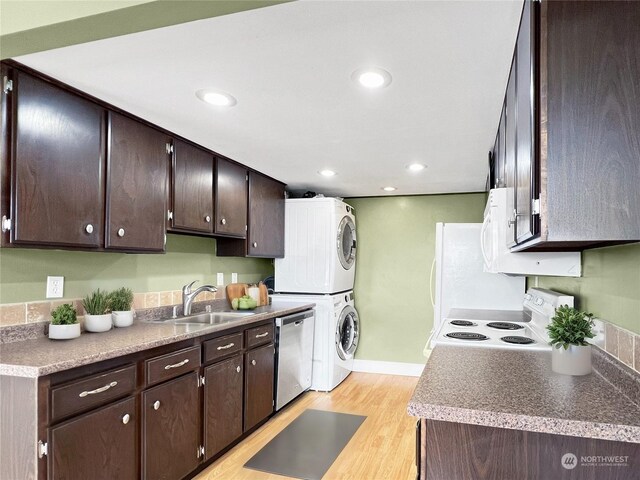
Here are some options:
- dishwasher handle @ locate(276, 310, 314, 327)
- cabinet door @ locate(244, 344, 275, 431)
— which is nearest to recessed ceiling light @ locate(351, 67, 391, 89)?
cabinet door @ locate(244, 344, 275, 431)

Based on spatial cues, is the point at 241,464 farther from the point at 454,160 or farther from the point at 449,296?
the point at 454,160

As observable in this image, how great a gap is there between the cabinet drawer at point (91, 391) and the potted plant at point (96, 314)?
0.45m

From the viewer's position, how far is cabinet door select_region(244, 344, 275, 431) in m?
3.04

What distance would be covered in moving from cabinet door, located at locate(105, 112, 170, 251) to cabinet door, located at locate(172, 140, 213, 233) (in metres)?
0.11

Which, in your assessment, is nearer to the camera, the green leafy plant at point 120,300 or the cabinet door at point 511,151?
the cabinet door at point 511,151

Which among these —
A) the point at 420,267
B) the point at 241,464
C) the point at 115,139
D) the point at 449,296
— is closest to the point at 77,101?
the point at 115,139

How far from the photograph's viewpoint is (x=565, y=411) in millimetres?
1146

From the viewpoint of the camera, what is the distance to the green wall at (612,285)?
1272 mm

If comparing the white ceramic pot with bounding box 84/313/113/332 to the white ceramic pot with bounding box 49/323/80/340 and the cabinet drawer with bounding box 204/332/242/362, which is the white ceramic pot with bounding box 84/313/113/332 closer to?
the white ceramic pot with bounding box 49/323/80/340

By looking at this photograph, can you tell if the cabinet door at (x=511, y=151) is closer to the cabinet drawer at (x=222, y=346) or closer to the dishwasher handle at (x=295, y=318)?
the cabinet drawer at (x=222, y=346)

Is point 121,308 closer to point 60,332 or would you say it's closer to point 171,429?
point 60,332

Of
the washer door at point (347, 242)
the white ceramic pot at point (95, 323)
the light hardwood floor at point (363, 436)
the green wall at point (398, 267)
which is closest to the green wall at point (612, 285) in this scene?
the light hardwood floor at point (363, 436)

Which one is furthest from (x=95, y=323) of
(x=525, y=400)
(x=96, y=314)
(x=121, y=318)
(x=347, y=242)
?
(x=347, y=242)

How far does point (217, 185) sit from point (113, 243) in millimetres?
1095
